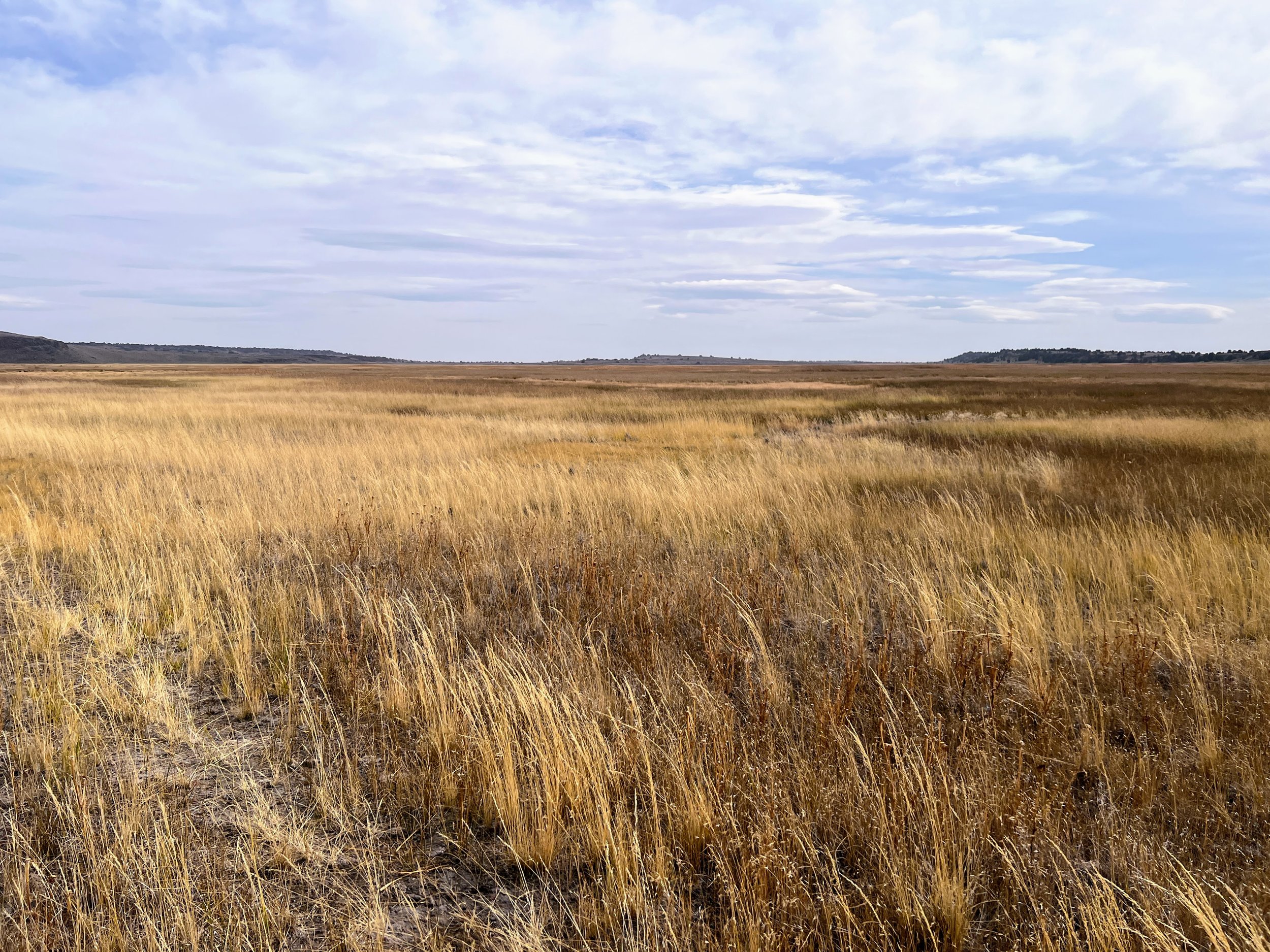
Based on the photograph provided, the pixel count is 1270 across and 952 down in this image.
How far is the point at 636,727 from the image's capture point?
3.18m

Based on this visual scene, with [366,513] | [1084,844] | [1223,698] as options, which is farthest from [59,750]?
[1223,698]

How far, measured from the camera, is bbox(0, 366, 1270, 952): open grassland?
2.35 meters

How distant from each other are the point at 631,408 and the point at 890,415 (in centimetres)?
1152

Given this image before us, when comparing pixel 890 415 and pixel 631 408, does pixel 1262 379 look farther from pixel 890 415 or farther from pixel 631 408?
pixel 631 408

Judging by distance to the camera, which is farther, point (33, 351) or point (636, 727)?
point (33, 351)

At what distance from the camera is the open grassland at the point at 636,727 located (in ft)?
7.70

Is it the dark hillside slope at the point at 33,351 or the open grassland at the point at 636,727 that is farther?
the dark hillside slope at the point at 33,351

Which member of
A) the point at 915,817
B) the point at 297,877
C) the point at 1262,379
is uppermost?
the point at 1262,379

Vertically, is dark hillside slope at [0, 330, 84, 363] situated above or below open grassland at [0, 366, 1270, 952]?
above

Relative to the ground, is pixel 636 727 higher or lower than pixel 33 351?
lower

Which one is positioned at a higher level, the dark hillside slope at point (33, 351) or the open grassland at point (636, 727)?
the dark hillside slope at point (33, 351)

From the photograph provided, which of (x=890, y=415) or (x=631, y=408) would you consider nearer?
(x=890, y=415)

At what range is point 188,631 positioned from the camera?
16.5 ft

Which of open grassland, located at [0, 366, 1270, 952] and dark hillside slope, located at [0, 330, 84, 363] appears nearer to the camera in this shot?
open grassland, located at [0, 366, 1270, 952]
